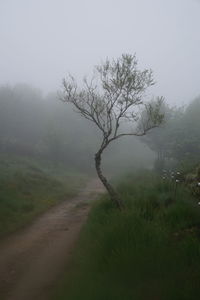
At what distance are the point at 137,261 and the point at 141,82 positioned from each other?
29.6ft

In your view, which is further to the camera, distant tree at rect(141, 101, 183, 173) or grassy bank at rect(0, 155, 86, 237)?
distant tree at rect(141, 101, 183, 173)

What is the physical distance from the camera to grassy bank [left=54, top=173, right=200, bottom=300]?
194 inches

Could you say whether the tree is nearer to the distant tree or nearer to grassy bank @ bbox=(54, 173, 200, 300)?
grassy bank @ bbox=(54, 173, 200, 300)

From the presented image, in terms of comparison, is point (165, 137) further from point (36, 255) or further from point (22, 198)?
point (36, 255)

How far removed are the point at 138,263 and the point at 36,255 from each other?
15.8ft

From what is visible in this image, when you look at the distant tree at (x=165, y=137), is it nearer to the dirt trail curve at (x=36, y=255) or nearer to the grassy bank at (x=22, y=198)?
the grassy bank at (x=22, y=198)

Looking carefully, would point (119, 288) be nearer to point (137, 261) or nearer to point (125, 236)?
point (137, 261)

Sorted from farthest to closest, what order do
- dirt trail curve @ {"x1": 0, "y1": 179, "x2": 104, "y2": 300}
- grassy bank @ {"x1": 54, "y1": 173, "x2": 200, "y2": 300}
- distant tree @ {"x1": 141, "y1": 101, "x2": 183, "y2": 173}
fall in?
1. distant tree @ {"x1": 141, "y1": 101, "x2": 183, "y2": 173}
2. dirt trail curve @ {"x1": 0, "y1": 179, "x2": 104, "y2": 300}
3. grassy bank @ {"x1": 54, "y1": 173, "x2": 200, "y2": 300}

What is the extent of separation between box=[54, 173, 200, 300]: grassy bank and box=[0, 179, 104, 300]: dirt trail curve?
80 centimetres

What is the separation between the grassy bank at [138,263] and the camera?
4918 millimetres

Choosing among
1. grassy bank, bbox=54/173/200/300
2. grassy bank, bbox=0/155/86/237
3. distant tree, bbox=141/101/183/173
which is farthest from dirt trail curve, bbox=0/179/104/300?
distant tree, bbox=141/101/183/173

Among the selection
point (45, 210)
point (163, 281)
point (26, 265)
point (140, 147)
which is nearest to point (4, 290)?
point (26, 265)

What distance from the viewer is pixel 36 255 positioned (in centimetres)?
953

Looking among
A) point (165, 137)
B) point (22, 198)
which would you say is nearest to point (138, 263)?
point (22, 198)
